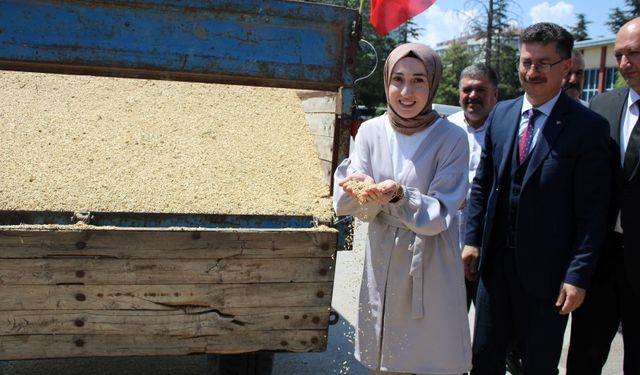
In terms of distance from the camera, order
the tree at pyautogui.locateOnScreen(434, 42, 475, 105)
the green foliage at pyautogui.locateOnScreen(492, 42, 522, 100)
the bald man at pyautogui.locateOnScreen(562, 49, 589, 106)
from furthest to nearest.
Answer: the tree at pyautogui.locateOnScreen(434, 42, 475, 105), the green foliage at pyautogui.locateOnScreen(492, 42, 522, 100), the bald man at pyautogui.locateOnScreen(562, 49, 589, 106)

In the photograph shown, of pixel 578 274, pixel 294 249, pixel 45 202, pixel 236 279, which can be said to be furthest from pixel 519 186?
pixel 45 202

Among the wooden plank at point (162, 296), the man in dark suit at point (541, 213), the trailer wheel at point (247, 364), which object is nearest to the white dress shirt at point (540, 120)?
the man in dark suit at point (541, 213)

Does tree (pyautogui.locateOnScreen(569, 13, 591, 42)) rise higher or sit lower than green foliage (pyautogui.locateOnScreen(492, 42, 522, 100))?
higher

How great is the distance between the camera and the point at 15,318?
2.44m

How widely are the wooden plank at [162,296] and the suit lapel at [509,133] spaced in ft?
2.86

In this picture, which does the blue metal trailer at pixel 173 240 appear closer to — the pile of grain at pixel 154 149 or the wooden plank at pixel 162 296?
the wooden plank at pixel 162 296

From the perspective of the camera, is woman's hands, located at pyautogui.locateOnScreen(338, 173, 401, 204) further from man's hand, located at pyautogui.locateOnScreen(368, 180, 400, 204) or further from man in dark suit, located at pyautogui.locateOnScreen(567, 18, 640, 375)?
man in dark suit, located at pyautogui.locateOnScreen(567, 18, 640, 375)

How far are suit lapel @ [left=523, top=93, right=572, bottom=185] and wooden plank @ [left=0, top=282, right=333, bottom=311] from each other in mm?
918

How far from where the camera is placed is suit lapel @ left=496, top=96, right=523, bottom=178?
9.18 feet

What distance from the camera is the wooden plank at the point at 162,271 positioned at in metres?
2.42

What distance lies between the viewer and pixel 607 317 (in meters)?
2.92

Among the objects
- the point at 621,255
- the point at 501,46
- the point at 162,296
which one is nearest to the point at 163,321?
the point at 162,296

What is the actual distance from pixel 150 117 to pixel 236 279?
1.16m

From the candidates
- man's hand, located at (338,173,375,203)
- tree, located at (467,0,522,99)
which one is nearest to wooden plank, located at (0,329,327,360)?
man's hand, located at (338,173,375,203)
